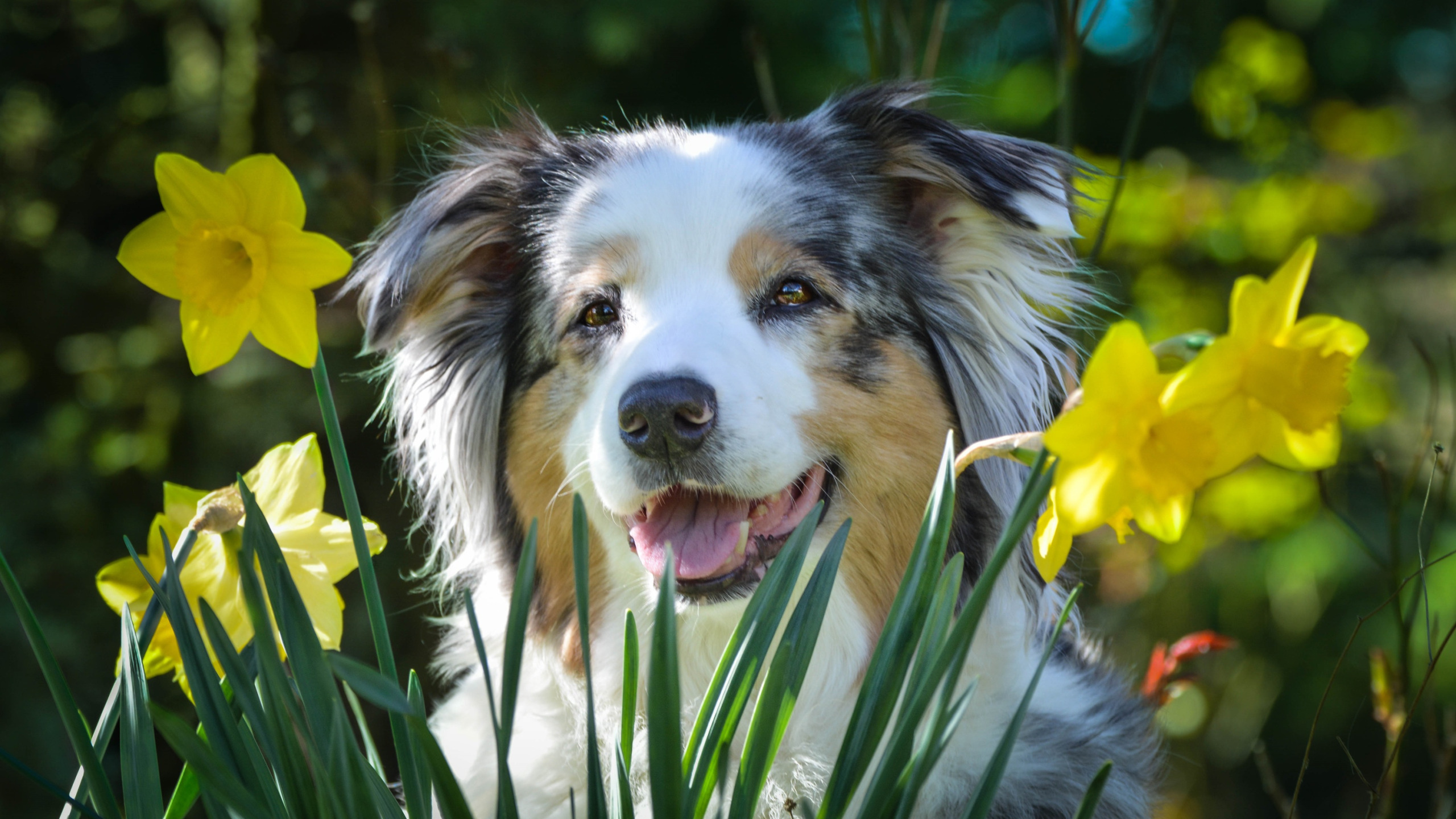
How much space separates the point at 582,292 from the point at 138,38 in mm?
2875

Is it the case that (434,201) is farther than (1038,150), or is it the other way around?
(434,201)

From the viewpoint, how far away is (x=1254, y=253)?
3.67 m

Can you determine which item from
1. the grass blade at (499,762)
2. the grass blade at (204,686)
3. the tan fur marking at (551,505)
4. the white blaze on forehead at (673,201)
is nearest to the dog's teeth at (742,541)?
the tan fur marking at (551,505)

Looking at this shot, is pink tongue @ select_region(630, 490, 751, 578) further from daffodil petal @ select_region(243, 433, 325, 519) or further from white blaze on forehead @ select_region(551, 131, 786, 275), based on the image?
daffodil petal @ select_region(243, 433, 325, 519)

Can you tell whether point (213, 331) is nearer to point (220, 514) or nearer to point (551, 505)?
point (220, 514)

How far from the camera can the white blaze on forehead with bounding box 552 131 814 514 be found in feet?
5.47

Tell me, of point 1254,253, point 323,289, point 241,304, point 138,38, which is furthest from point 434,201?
point 1254,253

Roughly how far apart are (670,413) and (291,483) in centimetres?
55

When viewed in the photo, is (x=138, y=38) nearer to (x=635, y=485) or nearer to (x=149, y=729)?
(x=635, y=485)

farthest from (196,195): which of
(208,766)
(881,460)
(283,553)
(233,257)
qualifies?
(881,460)

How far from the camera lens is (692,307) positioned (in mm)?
1846

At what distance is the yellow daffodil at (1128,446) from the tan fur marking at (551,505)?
1.29m

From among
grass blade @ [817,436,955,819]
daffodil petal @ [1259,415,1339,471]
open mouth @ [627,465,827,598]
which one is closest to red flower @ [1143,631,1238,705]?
open mouth @ [627,465,827,598]

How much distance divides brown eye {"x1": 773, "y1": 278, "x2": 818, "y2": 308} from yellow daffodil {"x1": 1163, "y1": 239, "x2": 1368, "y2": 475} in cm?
115
